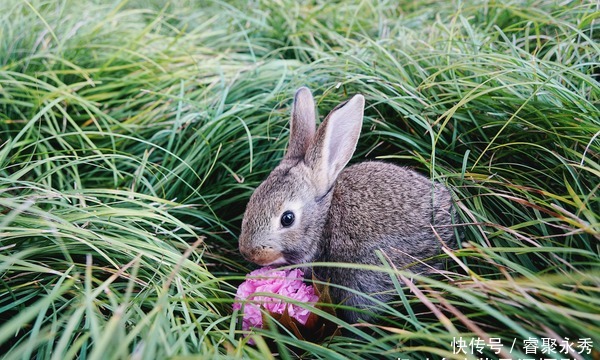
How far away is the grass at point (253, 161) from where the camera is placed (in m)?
2.34

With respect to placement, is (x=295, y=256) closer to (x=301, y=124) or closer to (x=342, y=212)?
(x=342, y=212)

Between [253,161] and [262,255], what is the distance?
34.3 inches

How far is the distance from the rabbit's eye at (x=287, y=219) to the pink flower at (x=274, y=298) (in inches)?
13.0

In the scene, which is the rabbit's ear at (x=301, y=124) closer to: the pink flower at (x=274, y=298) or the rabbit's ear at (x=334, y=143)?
the rabbit's ear at (x=334, y=143)

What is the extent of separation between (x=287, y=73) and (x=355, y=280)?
1.94 metres

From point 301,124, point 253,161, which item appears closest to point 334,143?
point 301,124

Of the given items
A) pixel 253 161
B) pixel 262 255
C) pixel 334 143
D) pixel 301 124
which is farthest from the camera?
pixel 253 161

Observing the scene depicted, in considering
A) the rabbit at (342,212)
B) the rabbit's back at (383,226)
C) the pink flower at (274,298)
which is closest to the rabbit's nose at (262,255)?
the rabbit at (342,212)

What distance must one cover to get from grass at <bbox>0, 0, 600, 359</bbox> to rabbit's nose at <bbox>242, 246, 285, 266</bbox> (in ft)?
0.69

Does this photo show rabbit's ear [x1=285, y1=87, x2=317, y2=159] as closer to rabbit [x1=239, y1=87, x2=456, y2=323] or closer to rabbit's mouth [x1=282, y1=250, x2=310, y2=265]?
rabbit [x1=239, y1=87, x2=456, y2=323]

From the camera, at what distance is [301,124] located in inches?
143

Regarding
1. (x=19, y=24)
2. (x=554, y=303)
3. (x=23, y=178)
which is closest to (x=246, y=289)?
(x=554, y=303)

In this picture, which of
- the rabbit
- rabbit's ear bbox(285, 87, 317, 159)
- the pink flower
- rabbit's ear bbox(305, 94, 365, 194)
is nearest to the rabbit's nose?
the rabbit

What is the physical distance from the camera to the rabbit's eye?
3420mm
